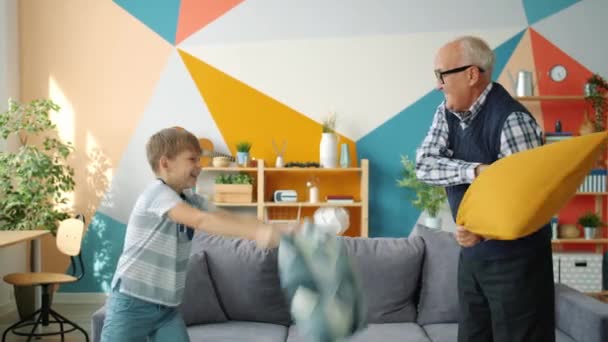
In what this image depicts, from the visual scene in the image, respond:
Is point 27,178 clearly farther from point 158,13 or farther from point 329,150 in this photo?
point 329,150

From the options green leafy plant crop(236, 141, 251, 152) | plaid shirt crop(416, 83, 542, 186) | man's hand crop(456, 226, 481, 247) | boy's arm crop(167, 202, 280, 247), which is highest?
green leafy plant crop(236, 141, 251, 152)

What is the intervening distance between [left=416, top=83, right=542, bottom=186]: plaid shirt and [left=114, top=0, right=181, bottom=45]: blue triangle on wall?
170 inches

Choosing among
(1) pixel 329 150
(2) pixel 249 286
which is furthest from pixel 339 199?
(2) pixel 249 286

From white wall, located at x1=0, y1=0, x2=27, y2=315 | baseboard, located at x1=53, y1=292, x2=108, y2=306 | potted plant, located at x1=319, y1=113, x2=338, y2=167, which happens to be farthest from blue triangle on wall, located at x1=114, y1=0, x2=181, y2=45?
baseboard, located at x1=53, y1=292, x2=108, y2=306

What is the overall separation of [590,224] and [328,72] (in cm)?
272

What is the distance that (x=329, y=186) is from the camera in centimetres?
586

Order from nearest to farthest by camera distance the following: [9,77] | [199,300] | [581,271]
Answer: [199,300] → [581,271] → [9,77]

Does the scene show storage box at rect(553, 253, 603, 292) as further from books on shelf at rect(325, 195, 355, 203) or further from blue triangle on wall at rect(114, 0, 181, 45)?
blue triangle on wall at rect(114, 0, 181, 45)

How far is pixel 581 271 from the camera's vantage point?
17.6ft

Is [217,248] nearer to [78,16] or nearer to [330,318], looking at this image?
[330,318]

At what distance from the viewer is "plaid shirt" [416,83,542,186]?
1.85m

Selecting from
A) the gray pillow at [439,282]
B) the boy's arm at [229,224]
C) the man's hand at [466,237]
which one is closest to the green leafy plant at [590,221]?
the gray pillow at [439,282]

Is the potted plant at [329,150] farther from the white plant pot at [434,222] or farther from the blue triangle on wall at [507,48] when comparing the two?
the blue triangle on wall at [507,48]

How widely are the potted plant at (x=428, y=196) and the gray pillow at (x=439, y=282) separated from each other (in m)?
2.23
